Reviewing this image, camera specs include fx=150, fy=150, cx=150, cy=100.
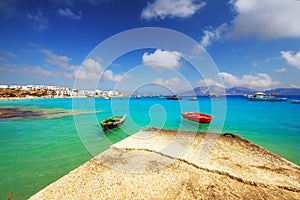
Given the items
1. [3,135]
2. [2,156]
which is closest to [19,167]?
[2,156]

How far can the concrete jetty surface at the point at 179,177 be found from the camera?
14.8 feet

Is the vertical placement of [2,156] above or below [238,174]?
below

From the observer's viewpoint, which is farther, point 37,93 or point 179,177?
point 37,93

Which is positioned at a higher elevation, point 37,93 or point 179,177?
point 37,93

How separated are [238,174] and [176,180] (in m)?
2.35

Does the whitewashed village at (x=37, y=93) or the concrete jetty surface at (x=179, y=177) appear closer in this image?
the concrete jetty surface at (x=179, y=177)

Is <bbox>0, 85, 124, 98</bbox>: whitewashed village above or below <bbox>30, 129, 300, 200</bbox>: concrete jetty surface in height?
above

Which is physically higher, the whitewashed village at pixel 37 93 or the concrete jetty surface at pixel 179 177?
the whitewashed village at pixel 37 93

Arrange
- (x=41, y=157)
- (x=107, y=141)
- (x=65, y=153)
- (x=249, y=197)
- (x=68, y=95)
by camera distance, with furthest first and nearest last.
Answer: (x=68, y=95), (x=107, y=141), (x=65, y=153), (x=41, y=157), (x=249, y=197)

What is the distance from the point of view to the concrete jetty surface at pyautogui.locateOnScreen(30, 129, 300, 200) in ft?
14.8

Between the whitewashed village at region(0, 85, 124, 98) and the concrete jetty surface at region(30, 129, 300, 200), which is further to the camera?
the whitewashed village at region(0, 85, 124, 98)

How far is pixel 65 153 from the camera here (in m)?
9.38

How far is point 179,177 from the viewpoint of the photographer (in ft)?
17.9

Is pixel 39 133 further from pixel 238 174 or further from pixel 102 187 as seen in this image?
pixel 238 174
